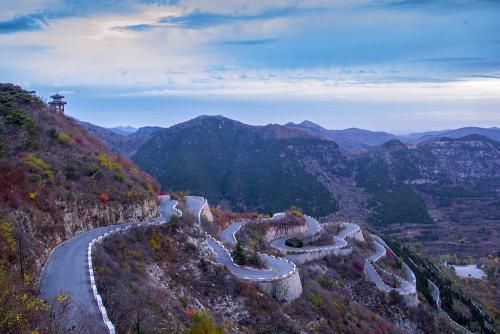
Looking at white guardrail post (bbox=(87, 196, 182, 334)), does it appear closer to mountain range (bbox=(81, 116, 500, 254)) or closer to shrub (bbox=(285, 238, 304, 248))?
shrub (bbox=(285, 238, 304, 248))

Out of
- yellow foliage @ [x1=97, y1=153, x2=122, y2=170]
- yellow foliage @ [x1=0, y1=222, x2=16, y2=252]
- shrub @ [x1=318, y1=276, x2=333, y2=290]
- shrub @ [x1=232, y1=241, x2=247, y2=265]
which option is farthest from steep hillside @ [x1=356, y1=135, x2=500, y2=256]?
yellow foliage @ [x1=0, y1=222, x2=16, y2=252]

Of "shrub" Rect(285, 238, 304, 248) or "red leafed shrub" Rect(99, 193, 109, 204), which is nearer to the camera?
"red leafed shrub" Rect(99, 193, 109, 204)

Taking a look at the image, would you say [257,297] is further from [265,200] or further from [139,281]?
[265,200]

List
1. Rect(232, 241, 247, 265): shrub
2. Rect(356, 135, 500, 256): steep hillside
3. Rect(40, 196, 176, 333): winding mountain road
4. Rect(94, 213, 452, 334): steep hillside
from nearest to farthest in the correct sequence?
Rect(40, 196, 176, 333): winding mountain road
Rect(94, 213, 452, 334): steep hillside
Rect(232, 241, 247, 265): shrub
Rect(356, 135, 500, 256): steep hillside

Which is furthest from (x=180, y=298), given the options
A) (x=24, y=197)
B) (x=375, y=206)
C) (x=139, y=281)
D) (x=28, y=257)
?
(x=375, y=206)

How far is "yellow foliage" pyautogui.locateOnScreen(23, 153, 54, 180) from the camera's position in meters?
23.4

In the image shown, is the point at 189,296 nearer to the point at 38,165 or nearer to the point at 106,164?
the point at 38,165

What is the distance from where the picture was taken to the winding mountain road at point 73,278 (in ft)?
46.1

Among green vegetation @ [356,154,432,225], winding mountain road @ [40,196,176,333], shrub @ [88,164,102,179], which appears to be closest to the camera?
winding mountain road @ [40,196,176,333]

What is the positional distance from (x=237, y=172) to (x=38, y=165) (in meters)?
152

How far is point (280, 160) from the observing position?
610 ft

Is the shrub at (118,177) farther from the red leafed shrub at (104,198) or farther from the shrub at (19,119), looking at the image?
the shrub at (19,119)

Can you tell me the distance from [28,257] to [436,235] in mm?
138012

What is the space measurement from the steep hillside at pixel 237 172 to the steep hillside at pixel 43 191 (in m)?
104
